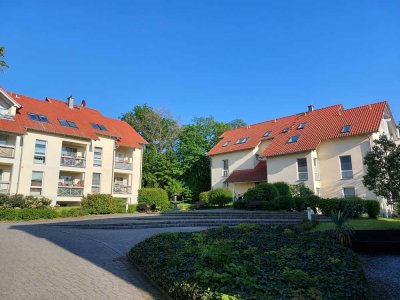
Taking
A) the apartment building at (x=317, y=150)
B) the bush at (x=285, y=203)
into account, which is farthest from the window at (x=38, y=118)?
the bush at (x=285, y=203)

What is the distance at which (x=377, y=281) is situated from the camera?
7043mm

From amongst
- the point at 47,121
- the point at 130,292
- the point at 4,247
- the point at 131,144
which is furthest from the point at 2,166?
the point at 130,292

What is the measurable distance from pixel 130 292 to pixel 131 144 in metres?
30.1

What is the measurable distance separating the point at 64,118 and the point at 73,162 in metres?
4.91

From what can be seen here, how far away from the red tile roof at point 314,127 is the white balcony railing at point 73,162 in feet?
50.9

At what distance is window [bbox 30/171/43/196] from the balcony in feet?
24.6

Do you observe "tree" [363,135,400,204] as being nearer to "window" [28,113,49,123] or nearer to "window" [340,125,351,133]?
"window" [340,125,351,133]

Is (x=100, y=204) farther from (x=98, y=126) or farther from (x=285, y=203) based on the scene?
(x=285, y=203)

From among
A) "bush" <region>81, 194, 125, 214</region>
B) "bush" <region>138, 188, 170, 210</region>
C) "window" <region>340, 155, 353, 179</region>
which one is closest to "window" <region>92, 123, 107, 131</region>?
"bush" <region>138, 188, 170, 210</region>

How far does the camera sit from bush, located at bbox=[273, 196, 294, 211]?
22.0m

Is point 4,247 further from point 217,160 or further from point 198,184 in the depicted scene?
point 198,184

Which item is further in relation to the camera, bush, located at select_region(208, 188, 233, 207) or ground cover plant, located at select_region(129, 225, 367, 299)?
bush, located at select_region(208, 188, 233, 207)

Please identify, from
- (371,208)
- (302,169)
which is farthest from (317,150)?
(371,208)

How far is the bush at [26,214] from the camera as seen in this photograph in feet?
62.6
